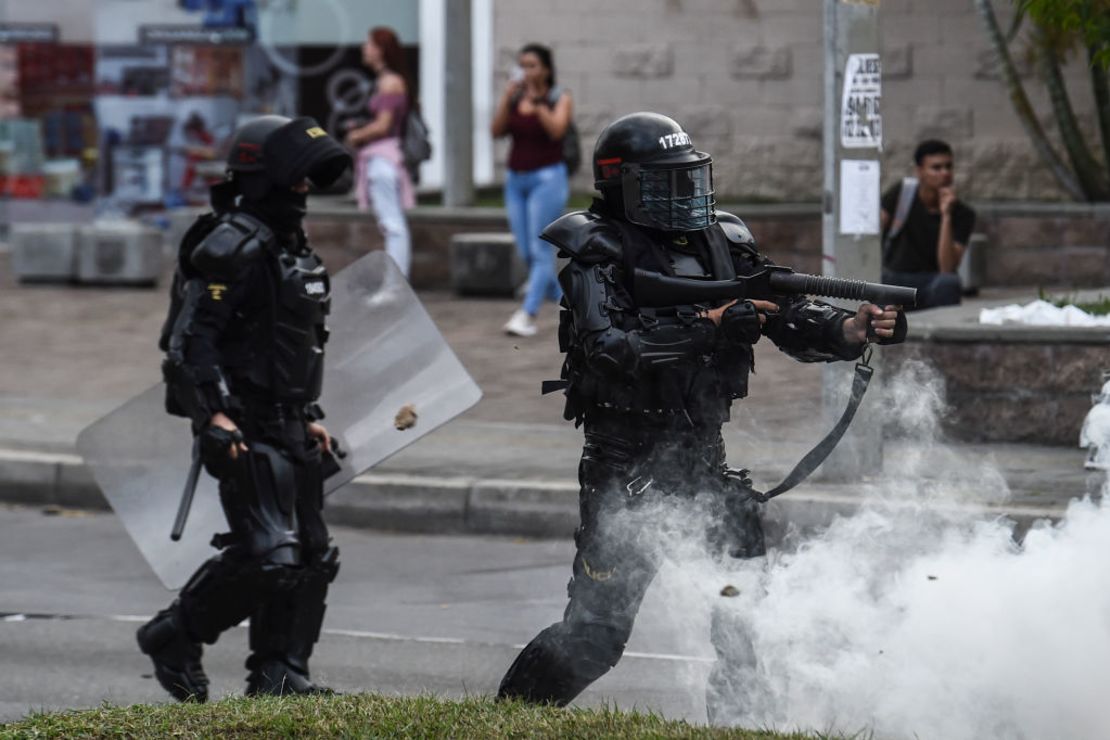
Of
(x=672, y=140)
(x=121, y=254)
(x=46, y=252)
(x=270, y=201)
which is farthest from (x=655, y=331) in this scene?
(x=46, y=252)

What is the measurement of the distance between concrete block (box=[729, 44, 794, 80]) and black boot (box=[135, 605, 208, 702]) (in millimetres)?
12171

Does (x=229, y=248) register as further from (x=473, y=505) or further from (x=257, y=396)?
(x=473, y=505)

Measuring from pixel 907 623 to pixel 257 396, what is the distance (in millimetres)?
2012

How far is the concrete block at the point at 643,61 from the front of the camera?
1739 cm

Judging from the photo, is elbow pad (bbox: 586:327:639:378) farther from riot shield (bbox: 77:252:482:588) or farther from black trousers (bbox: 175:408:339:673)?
riot shield (bbox: 77:252:482:588)

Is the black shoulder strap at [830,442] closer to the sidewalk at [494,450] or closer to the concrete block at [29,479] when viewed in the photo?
the sidewalk at [494,450]

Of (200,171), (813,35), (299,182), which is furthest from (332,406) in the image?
(200,171)

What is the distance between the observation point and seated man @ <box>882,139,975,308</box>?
34.9 ft

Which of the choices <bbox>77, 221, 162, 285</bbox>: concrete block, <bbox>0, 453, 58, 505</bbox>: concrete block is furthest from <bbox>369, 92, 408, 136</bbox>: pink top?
<bbox>0, 453, 58, 505</bbox>: concrete block

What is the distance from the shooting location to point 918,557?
507 cm

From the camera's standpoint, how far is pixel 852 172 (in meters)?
8.49

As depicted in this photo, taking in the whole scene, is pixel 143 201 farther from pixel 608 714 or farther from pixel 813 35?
pixel 608 714

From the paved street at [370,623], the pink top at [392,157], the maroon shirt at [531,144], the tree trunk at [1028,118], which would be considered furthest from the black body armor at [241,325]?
the tree trunk at [1028,118]

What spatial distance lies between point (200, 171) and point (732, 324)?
14.7 metres
